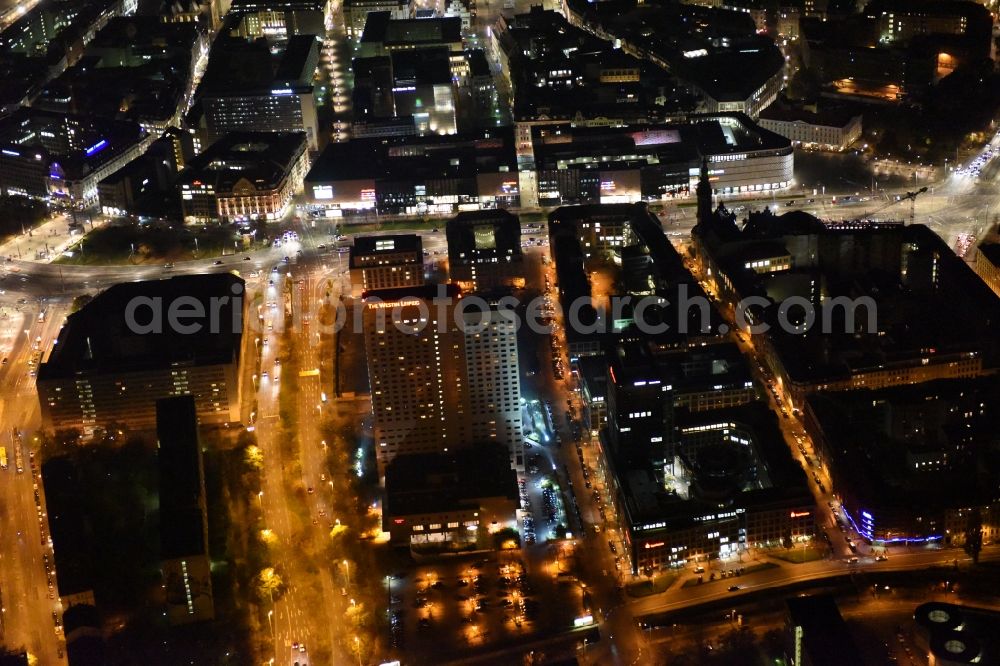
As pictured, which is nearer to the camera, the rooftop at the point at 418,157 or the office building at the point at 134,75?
the rooftop at the point at 418,157

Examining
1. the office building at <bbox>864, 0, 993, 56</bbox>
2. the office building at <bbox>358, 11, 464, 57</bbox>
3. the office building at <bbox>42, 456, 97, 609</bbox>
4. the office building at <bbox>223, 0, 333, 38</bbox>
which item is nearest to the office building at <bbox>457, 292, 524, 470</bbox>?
the office building at <bbox>42, 456, 97, 609</bbox>

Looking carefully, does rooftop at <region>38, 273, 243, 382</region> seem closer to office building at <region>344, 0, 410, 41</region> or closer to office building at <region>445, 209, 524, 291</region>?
office building at <region>445, 209, 524, 291</region>

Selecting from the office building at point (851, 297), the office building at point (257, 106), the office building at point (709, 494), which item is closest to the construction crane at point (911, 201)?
the office building at point (851, 297)

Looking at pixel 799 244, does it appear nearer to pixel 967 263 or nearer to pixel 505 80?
pixel 967 263

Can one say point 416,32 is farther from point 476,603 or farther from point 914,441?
point 476,603

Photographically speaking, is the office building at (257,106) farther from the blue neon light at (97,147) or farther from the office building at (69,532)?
the office building at (69,532)
